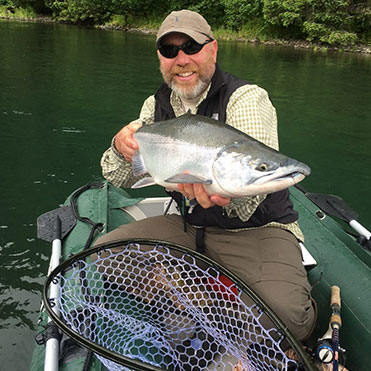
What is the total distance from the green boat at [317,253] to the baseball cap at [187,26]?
180 centimetres

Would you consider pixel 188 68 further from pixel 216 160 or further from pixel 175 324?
pixel 175 324

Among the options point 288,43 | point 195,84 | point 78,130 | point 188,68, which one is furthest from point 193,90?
point 288,43

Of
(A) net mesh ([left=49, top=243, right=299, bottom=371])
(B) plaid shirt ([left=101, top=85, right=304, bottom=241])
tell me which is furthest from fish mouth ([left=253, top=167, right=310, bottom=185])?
(A) net mesh ([left=49, top=243, right=299, bottom=371])

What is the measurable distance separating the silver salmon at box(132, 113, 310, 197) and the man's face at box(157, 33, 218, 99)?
616mm

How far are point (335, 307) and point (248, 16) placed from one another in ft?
122

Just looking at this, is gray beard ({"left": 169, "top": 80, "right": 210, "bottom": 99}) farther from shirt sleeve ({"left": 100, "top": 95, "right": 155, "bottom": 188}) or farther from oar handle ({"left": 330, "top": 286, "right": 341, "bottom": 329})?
oar handle ({"left": 330, "top": 286, "right": 341, "bottom": 329})

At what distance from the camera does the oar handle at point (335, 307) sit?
2.23 metres

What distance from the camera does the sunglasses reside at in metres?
2.65

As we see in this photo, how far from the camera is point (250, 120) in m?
2.41

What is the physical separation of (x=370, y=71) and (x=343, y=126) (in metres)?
11.6

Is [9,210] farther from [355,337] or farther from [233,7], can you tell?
[233,7]

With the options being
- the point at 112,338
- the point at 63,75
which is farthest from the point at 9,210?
the point at 63,75

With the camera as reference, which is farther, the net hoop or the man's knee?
the man's knee

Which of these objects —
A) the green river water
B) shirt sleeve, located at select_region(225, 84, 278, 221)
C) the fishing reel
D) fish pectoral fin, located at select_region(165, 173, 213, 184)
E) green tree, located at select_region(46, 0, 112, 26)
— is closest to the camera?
fish pectoral fin, located at select_region(165, 173, 213, 184)
